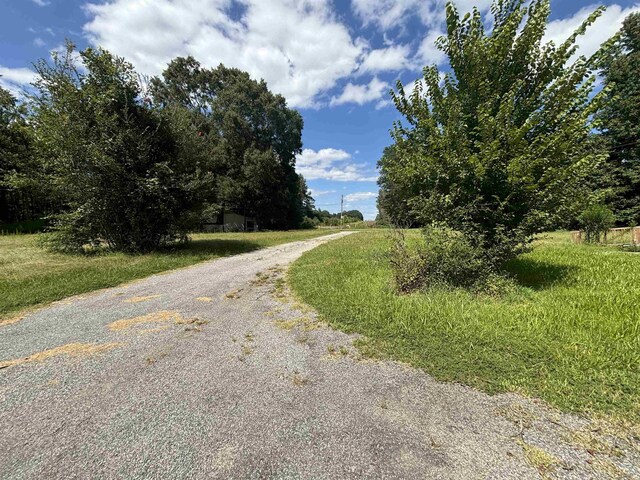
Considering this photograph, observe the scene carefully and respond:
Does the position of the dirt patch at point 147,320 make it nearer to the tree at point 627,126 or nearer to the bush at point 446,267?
the bush at point 446,267

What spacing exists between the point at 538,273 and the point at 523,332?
3762mm

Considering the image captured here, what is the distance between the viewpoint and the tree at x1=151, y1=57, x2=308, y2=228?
92.0 feet

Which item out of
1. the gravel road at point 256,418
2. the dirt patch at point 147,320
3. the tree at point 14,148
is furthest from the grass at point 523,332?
the tree at point 14,148

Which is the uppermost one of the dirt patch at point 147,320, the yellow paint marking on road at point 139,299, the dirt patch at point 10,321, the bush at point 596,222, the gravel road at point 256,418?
the bush at point 596,222

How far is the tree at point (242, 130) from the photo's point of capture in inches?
1104

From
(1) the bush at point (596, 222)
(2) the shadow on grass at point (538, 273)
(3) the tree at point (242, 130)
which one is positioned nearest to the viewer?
(2) the shadow on grass at point (538, 273)

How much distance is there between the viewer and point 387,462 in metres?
1.63

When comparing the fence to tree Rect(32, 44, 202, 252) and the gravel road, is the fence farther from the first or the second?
tree Rect(32, 44, 202, 252)

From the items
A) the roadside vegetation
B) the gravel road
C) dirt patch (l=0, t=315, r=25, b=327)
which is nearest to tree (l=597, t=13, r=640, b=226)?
the roadside vegetation

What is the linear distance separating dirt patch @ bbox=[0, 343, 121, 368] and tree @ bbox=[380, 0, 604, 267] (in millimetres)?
5122

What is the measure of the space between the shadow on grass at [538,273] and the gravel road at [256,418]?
160 inches

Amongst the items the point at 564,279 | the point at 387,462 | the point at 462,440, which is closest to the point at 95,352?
the point at 387,462

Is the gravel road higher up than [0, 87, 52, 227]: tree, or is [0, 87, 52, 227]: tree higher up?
[0, 87, 52, 227]: tree

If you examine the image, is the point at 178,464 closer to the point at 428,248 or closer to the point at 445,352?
the point at 445,352
